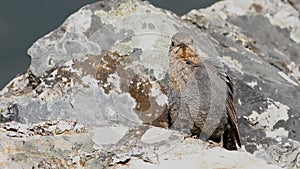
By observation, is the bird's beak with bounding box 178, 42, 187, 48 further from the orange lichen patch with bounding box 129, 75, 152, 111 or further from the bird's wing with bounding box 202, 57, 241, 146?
the orange lichen patch with bounding box 129, 75, 152, 111

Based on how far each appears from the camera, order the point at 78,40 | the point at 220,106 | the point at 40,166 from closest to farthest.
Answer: the point at 40,166 < the point at 220,106 < the point at 78,40

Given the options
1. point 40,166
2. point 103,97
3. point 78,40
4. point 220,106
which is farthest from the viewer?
point 78,40

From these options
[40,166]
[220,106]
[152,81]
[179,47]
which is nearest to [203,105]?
[220,106]

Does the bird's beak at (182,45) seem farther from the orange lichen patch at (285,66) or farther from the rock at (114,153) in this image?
the orange lichen patch at (285,66)

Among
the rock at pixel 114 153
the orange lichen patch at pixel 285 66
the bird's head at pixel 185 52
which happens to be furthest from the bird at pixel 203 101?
the orange lichen patch at pixel 285 66

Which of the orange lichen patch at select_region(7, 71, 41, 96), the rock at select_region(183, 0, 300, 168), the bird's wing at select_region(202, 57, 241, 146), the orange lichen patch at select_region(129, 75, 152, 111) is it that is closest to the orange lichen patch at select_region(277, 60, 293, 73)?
the rock at select_region(183, 0, 300, 168)

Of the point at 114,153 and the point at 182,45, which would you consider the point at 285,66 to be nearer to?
the point at 182,45

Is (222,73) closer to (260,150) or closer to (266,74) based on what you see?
(260,150)
